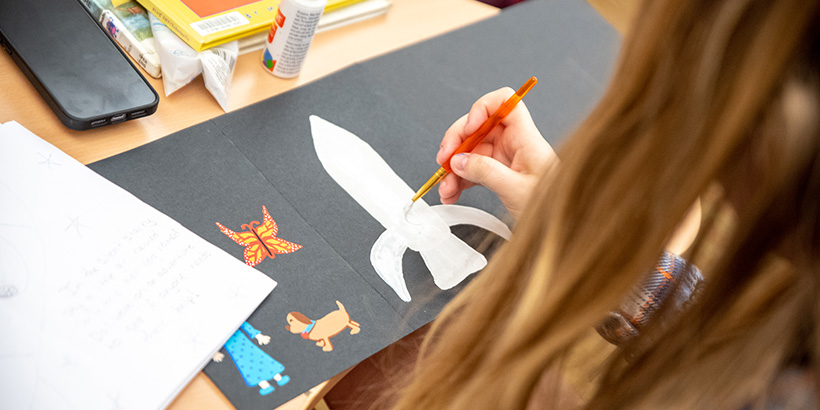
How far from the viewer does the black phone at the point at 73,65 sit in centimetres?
64

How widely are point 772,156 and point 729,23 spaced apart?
7 centimetres

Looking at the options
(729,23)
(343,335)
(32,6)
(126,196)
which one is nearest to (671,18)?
(729,23)

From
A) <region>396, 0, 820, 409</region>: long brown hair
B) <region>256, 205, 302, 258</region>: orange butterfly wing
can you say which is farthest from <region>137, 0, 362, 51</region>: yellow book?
<region>396, 0, 820, 409</region>: long brown hair

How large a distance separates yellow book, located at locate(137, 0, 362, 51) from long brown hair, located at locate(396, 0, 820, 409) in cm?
49

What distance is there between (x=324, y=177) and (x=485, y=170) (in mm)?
179

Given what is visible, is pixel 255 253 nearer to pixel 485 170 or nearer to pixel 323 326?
pixel 323 326

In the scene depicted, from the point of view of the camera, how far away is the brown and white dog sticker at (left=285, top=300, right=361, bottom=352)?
56 cm

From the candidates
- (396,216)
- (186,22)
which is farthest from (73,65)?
(396,216)

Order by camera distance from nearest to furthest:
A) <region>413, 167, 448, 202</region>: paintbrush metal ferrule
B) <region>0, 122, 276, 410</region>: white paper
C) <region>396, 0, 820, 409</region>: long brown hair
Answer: <region>396, 0, 820, 409</region>: long brown hair
<region>0, 122, 276, 410</region>: white paper
<region>413, 167, 448, 202</region>: paintbrush metal ferrule

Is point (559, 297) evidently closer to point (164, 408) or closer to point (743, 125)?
point (743, 125)

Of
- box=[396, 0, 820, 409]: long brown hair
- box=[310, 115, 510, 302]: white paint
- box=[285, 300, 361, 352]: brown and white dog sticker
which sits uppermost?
box=[396, 0, 820, 409]: long brown hair

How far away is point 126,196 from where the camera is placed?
23.5 inches

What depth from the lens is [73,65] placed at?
66 cm

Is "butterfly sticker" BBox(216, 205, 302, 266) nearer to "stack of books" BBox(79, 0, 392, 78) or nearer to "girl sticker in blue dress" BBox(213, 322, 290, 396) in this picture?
"girl sticker in blue dress" BBox(213, 322, 290, 396)
